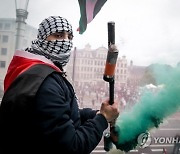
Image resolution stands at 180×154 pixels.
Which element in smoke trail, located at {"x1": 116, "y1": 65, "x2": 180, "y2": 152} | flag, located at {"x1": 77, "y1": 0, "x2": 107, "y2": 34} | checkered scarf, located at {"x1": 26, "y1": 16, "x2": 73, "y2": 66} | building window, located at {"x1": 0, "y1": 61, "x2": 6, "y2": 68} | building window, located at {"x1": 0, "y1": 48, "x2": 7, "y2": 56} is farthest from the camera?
building window, located at {"x1": 0, "y1": 48, "x2": 7, "y2": 56}

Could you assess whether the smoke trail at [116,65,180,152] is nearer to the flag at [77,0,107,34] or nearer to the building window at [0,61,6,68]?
the flag at [77,0,107,34]

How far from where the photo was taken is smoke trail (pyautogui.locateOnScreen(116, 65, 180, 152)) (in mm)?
1688

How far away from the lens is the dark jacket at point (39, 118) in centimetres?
101

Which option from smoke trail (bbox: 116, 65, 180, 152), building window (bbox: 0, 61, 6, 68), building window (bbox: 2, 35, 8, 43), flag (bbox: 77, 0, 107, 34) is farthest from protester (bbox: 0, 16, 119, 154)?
building window (bbox: 2, 35, 8, 43)

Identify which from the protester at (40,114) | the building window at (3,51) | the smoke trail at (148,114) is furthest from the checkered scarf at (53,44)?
the building window at (3,51)

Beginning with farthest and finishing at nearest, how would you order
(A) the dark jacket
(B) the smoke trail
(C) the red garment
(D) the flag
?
(D) the flag
(B) the smoke trail
(C) the red garment
(A) the dark jacket

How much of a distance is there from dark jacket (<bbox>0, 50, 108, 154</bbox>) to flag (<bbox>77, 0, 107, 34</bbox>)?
8.34 meters

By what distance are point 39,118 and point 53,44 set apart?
1.17 ft

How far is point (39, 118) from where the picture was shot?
3.32 ft

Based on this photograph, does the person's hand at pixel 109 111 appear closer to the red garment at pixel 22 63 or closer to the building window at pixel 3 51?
the red garment at pixel 22 63

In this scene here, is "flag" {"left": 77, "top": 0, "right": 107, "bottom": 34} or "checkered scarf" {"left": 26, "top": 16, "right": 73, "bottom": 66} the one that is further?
"flag" {"left": 77, "top": 0, "right": 107, "bottom": 34}

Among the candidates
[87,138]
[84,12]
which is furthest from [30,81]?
[84,12]

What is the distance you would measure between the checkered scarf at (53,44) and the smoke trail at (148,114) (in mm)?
586

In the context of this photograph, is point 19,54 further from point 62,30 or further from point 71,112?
point 71,112
